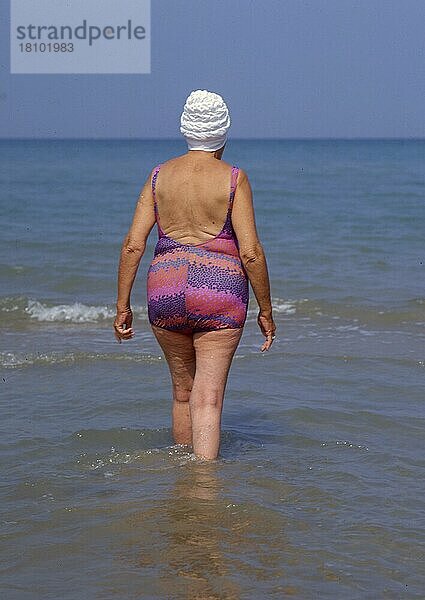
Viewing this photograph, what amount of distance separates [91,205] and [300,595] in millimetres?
→ 21789

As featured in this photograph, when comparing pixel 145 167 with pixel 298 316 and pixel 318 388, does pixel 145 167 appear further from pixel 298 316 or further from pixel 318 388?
pixel 318 388

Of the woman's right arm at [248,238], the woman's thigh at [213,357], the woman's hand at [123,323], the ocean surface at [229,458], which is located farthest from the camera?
the woman's hand at [123,323]

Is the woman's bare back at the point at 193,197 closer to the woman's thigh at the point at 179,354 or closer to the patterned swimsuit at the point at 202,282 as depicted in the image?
the patterned swimsuit at the point at 202,282

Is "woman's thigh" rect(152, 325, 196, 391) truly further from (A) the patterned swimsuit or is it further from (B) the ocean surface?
(B) the ocean surface

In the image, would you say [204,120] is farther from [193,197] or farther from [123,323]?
[123,323]

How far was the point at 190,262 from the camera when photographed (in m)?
4.43

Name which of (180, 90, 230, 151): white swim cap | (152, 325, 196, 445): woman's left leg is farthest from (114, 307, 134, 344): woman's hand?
(180, 90, 230, 151): white swim cap

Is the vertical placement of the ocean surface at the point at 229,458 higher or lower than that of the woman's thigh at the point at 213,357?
lower

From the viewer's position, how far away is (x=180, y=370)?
4.73 meters

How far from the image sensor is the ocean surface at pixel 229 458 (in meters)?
3.66

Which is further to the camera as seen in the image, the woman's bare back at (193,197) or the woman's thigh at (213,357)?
the woman's thigh at (213,357)

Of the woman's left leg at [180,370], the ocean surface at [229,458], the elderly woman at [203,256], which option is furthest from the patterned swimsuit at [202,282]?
the ocean surface at [229,458]

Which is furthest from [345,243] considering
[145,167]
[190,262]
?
[145,167]

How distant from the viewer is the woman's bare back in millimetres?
4395
